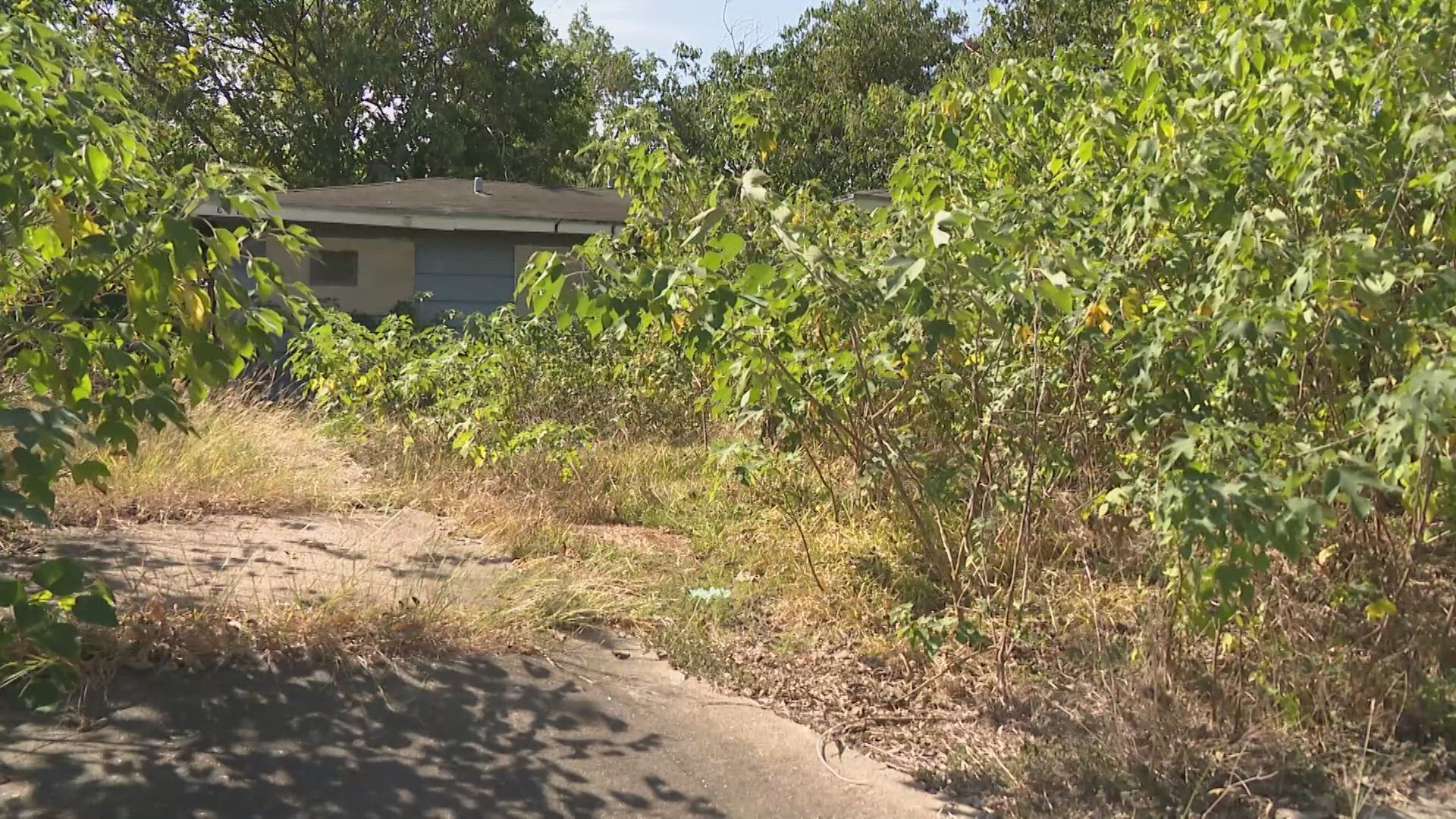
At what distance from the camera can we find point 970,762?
12.8ft

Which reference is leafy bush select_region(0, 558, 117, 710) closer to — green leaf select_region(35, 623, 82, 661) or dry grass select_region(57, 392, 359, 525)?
green leaf select_region(35, 623, 82, 661)

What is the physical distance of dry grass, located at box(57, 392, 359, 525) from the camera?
5.92 meters

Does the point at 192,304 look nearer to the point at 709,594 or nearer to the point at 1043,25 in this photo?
the point at 709,594

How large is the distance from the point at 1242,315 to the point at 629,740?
2.48m

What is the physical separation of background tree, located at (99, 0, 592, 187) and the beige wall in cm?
759

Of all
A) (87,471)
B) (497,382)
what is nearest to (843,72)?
(497,382)

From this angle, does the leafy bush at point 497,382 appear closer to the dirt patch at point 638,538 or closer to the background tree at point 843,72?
the dirt patch at point 638,538

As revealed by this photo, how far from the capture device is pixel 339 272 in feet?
50.8

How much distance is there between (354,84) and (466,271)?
28.0ft

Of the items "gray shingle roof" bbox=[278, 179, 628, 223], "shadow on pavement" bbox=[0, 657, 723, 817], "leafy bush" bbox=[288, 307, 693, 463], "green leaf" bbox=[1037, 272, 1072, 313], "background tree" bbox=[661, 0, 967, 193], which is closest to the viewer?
"green leaf" bbox=[1037, 272, 1072, 313]

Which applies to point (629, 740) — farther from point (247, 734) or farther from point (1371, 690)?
point (1371, 690)

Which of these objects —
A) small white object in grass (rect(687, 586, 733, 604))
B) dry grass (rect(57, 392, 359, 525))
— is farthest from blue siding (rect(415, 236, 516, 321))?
small white object in grass (rect(687, 586, 733, 604))

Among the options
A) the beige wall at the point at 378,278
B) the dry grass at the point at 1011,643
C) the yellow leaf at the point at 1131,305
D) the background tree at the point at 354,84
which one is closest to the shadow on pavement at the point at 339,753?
the dry grass at the point at 1011,643

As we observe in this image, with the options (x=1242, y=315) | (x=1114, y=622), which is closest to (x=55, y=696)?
(x=1242, y=315)
